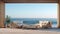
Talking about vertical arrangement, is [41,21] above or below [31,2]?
below

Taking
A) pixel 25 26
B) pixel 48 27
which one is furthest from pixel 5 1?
pixel 48 27

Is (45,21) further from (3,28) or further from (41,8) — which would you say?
(3,28)

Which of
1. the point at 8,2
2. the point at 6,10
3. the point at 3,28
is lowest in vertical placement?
the point at 3,28

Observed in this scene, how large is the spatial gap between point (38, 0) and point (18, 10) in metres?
0.56

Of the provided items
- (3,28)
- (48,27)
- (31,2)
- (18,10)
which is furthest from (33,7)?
(3,28)

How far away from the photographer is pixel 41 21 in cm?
317

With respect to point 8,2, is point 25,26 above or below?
below

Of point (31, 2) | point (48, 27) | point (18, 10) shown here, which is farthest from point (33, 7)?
point (48, 27)

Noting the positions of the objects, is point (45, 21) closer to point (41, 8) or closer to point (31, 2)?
point (41, 8)

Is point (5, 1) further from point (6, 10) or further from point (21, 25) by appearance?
point (21, 25)

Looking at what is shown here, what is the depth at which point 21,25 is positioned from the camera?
323cm

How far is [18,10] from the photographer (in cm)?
322

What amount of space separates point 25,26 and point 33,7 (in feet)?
1.71

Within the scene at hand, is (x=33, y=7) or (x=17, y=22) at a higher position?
(x=33, y=7)
